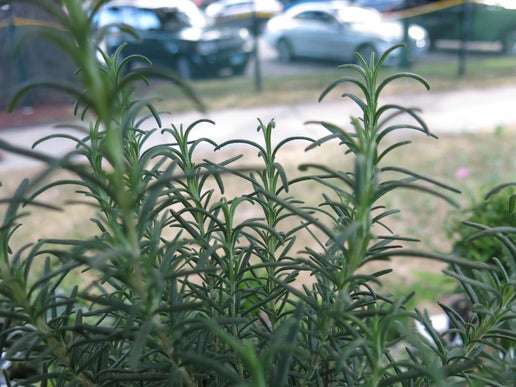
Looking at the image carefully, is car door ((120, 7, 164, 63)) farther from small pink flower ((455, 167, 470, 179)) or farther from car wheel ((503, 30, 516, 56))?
car wheel ((503, 30, 516, 56))

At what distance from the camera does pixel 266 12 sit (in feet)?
51.1

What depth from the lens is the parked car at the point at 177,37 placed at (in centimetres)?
942

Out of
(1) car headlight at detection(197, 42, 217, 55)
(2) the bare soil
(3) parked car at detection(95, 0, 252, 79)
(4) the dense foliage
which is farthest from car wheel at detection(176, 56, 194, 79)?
(4) the dense foliage

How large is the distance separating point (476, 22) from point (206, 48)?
16.3 ft

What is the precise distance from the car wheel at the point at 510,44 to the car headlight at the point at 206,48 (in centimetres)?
546

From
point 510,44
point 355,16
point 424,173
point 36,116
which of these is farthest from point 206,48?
point 424,173

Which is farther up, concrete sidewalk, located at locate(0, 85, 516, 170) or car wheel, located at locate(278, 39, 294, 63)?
car wheel, located at locate(278, 39, 294, 63)

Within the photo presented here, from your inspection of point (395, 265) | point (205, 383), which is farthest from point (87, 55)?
point (395, 265)

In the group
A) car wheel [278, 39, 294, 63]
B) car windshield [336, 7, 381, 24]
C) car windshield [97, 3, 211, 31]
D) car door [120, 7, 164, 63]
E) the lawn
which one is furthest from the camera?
car wheel [278, 39, 294, 63]

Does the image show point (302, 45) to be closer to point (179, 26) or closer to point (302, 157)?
point (179, 26)

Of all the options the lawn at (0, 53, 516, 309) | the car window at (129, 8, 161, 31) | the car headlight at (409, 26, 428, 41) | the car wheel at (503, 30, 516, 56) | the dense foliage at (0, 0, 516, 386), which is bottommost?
the lawn at (0, 53, 516, 309)

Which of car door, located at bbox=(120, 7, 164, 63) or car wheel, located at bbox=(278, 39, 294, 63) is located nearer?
car door, located at bbox=(120, 7, 164, 63)

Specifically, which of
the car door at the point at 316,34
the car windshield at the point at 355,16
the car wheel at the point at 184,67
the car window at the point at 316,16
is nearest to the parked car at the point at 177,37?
the car wheel at the point at 184,67

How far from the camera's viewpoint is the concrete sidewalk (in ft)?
20.8
